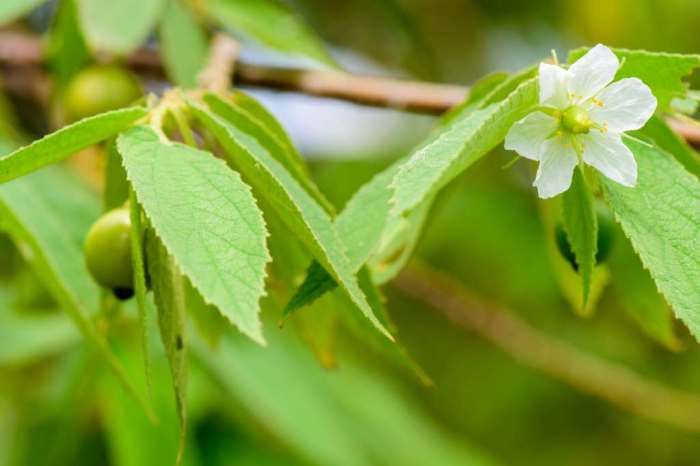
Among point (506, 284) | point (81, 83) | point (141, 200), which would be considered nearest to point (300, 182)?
point (141, 200)

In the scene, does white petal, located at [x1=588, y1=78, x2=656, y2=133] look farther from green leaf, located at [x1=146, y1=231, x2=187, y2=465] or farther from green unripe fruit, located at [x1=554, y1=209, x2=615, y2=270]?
green leaf, located at [x1=146, y1=231, x2=187, y2=465]

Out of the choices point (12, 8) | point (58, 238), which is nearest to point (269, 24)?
point (12, 8)

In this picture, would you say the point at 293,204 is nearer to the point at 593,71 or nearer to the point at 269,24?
the point at 593,71

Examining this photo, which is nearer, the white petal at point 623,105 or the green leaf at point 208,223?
the green leaf at point 208,223

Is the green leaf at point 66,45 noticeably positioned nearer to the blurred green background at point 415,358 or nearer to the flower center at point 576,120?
the blurred green background at point 415,358

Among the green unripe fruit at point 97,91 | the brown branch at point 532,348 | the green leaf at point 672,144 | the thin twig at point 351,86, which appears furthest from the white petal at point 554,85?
the brown branch at point 532,348
